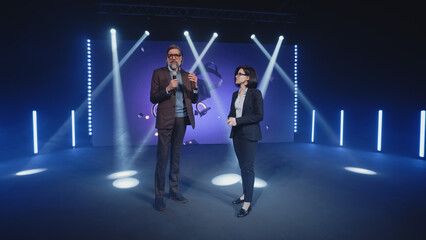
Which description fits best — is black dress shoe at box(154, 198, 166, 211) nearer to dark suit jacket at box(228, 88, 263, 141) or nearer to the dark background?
dark suit jacket at box(228, 88, 263, 141)

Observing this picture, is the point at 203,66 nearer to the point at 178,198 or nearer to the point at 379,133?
the point at 178,198

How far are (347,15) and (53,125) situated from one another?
26.8 ft

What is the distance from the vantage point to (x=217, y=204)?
2119 millimetres

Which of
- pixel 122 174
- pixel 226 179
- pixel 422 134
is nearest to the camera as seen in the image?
pixel 226 179

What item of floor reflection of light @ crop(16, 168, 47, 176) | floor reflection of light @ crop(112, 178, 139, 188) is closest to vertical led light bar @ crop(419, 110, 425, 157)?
floor reflection of light @ crop(112, 178, 139, 188)

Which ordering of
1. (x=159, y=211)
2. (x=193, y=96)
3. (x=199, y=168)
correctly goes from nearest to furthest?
(x=159, y=211) < (x=193, y=96) < (x=199, y=168)

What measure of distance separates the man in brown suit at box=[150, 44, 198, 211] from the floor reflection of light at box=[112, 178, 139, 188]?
0.82 metres

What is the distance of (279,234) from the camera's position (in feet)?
5.20

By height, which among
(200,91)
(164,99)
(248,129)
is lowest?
(248,129)

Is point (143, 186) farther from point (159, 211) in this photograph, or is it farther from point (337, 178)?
point (337, 178)

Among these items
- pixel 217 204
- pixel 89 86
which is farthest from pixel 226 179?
pixel 89 86

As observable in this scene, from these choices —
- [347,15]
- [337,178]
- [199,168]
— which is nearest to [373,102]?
[347,15]

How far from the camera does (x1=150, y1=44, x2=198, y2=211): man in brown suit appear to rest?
198cm

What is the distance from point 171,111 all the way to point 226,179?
58.4 inches
